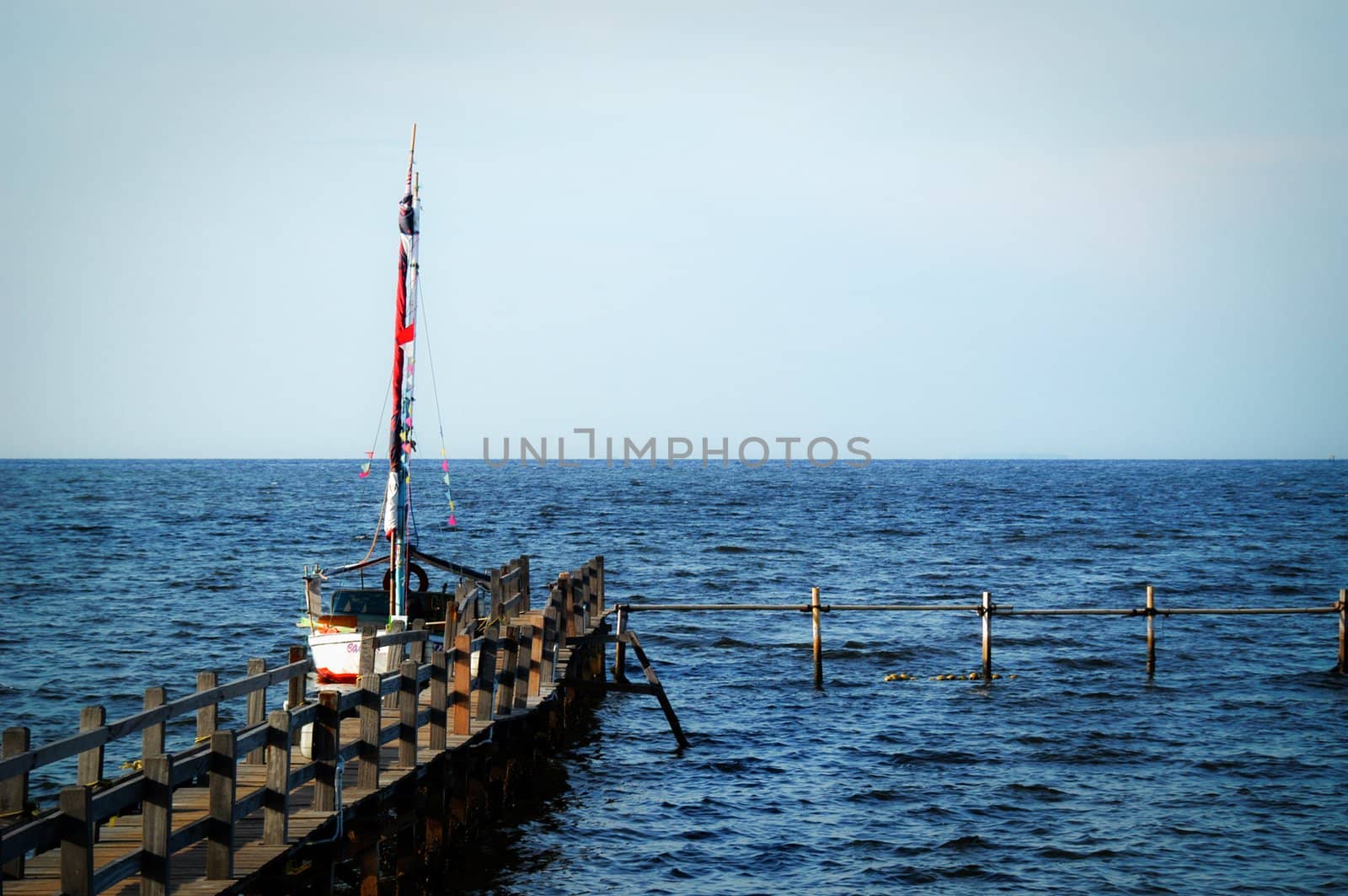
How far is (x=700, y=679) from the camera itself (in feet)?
88.2

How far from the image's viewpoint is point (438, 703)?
13.7 metres

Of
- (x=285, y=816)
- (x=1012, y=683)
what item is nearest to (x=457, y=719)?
(x=285, y=816)

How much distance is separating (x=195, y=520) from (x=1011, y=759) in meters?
70.4

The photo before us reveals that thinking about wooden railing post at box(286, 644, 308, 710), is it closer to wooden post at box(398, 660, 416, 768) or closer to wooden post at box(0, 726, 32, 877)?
wooden post at box(398, 660, 416, 768)

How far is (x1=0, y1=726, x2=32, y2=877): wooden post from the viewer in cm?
901

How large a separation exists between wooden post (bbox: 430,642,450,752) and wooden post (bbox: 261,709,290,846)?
132 inches

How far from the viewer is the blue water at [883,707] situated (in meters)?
15.4

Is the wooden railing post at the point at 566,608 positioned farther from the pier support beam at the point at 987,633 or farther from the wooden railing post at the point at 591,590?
the pier support beam at the point at 987,633

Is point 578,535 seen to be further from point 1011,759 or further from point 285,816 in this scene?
point 285,816

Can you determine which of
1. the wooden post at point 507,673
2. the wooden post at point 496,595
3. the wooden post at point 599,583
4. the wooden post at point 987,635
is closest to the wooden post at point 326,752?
the wooden post at point 507,673

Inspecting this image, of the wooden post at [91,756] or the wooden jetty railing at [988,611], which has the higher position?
the wooden post at [91,756]

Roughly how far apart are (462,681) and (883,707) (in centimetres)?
1167

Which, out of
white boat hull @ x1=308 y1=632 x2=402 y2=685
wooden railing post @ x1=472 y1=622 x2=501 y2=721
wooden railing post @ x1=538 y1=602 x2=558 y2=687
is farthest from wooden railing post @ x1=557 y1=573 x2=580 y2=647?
wooden railing post @ x1=472 y1=622 x2=501 y2=721

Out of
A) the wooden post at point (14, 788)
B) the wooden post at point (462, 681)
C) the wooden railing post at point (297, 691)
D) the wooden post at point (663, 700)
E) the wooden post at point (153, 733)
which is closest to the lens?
the wooden post at point (14, 788)
